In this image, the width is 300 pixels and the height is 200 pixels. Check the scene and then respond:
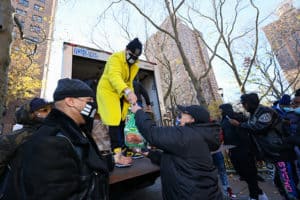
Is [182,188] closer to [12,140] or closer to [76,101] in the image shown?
[76,101]

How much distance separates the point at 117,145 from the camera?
237 centimetres

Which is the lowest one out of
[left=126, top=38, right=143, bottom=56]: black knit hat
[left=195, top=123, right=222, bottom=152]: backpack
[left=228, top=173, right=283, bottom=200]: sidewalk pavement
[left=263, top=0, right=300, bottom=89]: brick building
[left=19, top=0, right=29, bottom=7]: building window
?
[left=228, top=173, right=283, bottom=200]: sidewalk pavement

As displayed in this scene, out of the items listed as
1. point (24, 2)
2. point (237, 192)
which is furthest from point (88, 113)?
point (24, 2)

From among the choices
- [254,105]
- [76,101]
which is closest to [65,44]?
[76,101]

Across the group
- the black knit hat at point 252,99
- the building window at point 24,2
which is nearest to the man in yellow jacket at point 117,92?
the black knit hat at point 252,99

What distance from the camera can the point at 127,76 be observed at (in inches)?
108

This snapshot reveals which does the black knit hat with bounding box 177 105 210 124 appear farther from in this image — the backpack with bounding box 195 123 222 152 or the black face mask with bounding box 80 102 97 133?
the black face mask with bounding box 80 102 97 133

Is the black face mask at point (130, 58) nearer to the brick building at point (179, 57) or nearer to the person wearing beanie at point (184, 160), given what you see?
the person wearing beanie at point (184, 160)

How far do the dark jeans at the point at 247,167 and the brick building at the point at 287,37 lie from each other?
17276 mm

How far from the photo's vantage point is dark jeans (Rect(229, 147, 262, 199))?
11.0ft

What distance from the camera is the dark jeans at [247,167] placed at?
3.35 metres

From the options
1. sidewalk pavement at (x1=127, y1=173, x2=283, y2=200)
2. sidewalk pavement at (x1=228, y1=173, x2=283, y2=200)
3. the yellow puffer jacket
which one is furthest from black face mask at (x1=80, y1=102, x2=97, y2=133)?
sidewalk pavement at (x1=228, y1=173, x2=283, y2=200)

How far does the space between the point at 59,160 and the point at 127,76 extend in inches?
73.7

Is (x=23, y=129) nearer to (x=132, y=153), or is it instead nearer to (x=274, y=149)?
(x=132, y=153)
